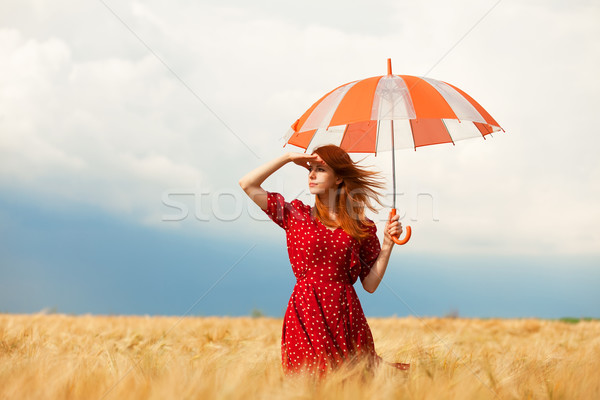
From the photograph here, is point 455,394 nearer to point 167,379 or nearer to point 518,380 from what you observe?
point 518,380

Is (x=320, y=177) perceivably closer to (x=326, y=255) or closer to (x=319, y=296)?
(x=326, y=255)

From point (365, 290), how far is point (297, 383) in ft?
3.51

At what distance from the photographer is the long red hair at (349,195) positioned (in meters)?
3.56

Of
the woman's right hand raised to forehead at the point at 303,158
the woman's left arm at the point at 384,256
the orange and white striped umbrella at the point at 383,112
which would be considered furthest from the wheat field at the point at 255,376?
the orange and white striped umbrella at the point at 383,112

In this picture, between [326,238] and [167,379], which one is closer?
[167,379]

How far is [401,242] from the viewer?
12.0 ft

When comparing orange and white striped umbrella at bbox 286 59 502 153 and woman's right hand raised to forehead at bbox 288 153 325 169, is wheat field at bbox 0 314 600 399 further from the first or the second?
orange and white striped umbrella at bbox 286 59 502 153

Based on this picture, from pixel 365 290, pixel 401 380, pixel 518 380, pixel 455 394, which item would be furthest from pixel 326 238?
pixel 518 380

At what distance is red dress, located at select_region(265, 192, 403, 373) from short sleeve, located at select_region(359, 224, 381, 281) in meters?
0.08

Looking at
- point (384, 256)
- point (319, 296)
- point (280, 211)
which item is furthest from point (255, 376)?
point (384, 256)

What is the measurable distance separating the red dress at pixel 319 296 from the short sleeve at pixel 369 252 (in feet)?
0.27

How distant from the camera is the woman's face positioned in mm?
3572

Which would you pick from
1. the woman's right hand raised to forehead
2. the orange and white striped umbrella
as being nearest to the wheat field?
the woman's right hand raised to forehead

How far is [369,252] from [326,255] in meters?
0.36
